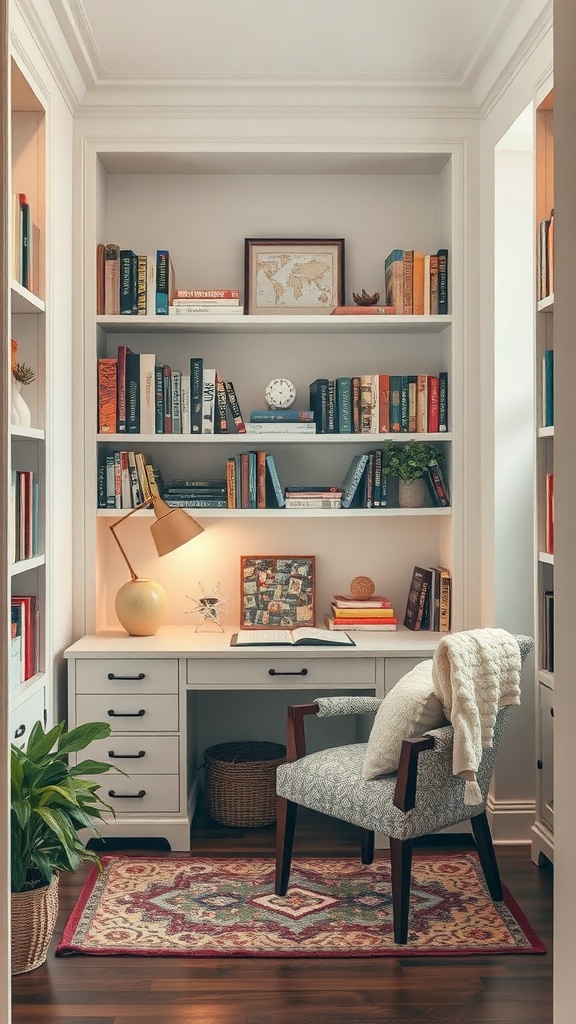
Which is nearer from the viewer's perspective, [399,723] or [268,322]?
[399,723]

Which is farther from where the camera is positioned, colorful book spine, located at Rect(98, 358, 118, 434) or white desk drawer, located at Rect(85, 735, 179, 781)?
colorful book spine, located at Rect(98, 358, 118, 434)

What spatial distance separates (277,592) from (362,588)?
0.36m

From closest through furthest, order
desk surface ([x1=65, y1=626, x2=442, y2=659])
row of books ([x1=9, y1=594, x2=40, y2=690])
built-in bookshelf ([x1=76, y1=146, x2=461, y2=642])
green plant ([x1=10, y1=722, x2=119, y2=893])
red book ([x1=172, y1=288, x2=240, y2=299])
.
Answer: green plant ([x1=10, y1=722, x2=119, y2=893])
row of books ([x1=9, y1=594, x2=40, y2=690])
desk surface ([x1=65, y1=626, x2=442, y2=659])
red book ([x1=172, y1=288, x2=240, y2=299])
built-in bookshelf ([x1=76, y1=146, x2=461, y2=642])

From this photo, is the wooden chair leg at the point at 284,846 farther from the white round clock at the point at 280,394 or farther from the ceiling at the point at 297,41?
the ceiling at the point at 297,41

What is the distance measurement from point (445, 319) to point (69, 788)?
2.28 metres

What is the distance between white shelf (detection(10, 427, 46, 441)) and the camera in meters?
2.90

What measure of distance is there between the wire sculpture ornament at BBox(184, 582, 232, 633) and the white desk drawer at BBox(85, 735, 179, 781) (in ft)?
1.78

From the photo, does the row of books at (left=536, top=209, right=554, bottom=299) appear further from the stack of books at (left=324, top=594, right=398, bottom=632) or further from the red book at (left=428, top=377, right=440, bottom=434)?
the stack of books at (left=324, top=594, right=398, bottom=632)

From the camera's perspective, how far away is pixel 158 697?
3494 millimetres

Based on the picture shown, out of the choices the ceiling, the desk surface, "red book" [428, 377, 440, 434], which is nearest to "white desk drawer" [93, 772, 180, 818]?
the desk surface

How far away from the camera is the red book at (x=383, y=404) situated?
3.86 meters

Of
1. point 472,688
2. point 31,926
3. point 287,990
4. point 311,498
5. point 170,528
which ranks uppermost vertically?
point 311,498

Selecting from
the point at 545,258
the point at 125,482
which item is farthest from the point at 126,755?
the point at 545,258

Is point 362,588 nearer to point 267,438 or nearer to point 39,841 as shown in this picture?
point 267,438
